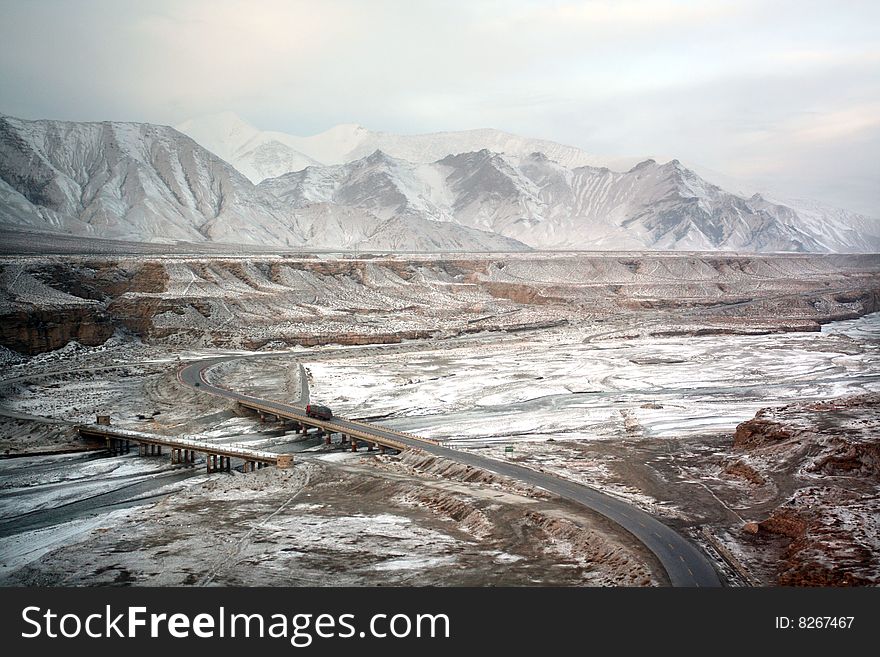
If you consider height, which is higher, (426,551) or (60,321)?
(60,321)

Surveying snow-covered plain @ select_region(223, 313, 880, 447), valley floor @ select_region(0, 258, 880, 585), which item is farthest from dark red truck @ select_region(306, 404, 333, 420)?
snow-covered plain @ select_region(223, 313, 880, 447)

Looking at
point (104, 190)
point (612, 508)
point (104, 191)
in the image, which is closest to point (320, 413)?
point (612, 508)

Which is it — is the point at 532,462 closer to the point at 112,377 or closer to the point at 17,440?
the point at 17,440

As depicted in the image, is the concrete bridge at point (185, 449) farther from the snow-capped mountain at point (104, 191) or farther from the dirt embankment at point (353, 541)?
the snow-capped mountain at point (104, 191)

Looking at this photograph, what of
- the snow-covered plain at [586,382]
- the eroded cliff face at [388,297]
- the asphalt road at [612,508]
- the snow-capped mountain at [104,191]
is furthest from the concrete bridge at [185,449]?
the snow-capped mountain at [104,191]

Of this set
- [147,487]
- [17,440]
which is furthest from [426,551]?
[17,440]

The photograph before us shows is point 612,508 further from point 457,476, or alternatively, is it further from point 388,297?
point 388,297
